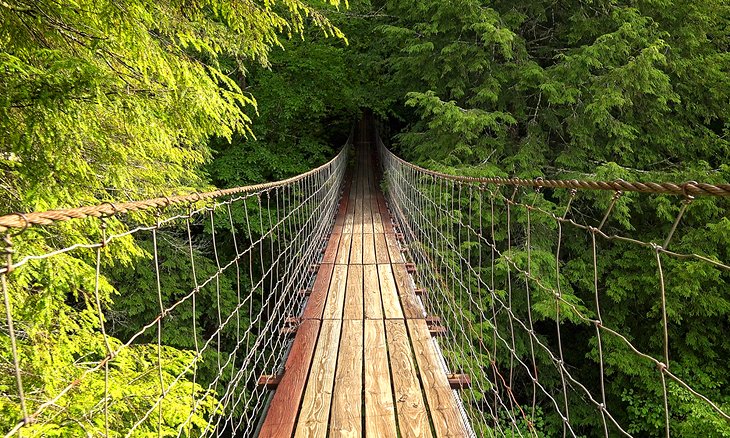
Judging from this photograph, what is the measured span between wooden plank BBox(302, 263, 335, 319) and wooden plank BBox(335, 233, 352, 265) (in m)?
0.17

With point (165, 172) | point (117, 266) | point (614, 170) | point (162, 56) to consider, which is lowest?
point (117, 266)

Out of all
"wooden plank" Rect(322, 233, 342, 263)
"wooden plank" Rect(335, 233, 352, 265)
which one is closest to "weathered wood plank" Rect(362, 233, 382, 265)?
"wooden plank" Rect(335, 233, 352, 265)

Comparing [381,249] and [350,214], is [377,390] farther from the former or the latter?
[350,214]

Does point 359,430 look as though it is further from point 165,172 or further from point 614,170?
point 614,170

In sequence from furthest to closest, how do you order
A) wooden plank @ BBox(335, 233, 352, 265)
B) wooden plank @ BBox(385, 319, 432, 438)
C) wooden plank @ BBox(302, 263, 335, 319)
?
1. wooden plank @ BBox(335, 233, 352, 265)
2. wooden plank @ BBox(302, 263, 335, 319)
3. wooden plank @ BBox(385, 319, 432, 438)

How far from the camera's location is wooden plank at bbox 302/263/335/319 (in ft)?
9.05

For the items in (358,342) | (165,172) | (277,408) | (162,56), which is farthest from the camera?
(165,172)

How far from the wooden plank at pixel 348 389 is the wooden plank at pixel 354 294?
227 mm

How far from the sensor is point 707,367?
5.83 metres

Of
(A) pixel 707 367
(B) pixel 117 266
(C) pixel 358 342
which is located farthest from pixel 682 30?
(B) pixel 117 266

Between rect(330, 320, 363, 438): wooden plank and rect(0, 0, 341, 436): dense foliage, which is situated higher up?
rect(0, 0, 341, 436): dense foliage

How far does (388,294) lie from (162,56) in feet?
6.31

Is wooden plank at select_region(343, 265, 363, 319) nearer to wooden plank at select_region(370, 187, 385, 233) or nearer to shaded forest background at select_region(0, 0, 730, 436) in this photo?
shaded forest background at select_region(0, 0, 730, 436)

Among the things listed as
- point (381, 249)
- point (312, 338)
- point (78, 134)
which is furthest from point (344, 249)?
point (78, 134)
